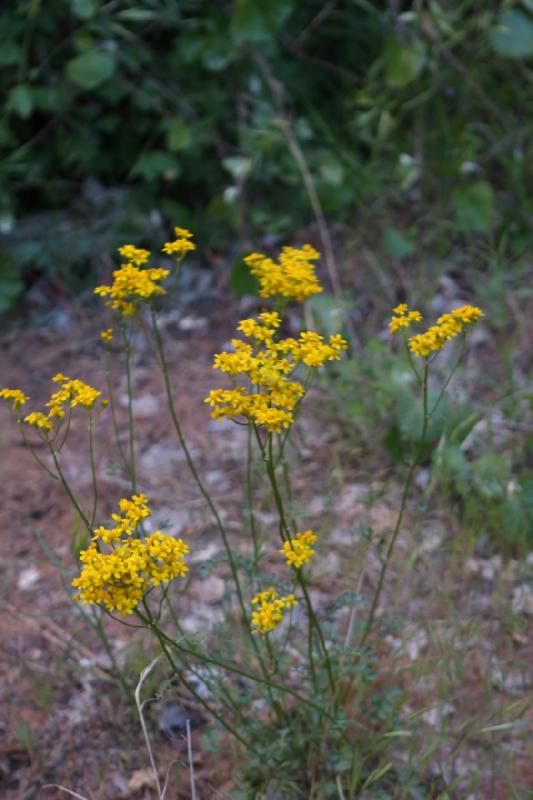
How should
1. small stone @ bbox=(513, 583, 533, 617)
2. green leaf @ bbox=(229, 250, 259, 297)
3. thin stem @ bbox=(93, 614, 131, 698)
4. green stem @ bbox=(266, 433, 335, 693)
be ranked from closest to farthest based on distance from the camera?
green stem @ bbox=(266, 433, 335, 693) → thin stem @ bbox=(93, 614, 131, 698) → small stone @ bbox=(513, 583, 533, 617) → green leaf @ bbox=(229, 250, 259, 297)

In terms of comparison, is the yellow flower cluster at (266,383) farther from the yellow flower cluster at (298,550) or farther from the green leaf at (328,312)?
the green leaf at (328,312)

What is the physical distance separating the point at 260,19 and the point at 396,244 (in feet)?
2.75

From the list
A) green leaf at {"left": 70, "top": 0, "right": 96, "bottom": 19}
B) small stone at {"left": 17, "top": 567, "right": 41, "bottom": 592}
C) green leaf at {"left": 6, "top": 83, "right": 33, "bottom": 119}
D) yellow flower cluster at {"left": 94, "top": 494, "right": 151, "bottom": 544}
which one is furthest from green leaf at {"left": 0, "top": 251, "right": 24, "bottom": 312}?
yellow flower cluster at {"left": 94, "top": 494, "right": 151, "bottom": 544}

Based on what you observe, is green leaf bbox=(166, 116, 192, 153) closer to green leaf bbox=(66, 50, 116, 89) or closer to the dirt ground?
green leaf bbox=(66, 50, 116, 89)

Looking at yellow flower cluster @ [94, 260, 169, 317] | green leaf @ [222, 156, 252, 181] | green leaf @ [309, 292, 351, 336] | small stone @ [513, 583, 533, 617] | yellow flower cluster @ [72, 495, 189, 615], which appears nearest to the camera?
yellow flower cluster @ [72, 495, 189, 615]

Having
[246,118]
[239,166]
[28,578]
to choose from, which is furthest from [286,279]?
[246,118]

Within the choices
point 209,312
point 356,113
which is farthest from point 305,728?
point 356,113

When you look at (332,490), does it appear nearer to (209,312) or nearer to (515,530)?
(515,530)

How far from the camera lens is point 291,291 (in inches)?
57.2

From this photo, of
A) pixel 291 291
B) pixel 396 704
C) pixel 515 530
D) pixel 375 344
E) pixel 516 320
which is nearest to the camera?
pixel 291 291

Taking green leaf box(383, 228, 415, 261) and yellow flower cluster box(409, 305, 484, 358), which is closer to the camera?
yellow flower cluster box(409, 305, 484, 358)

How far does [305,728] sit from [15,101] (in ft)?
7.56

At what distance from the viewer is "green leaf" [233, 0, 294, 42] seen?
2834 mm

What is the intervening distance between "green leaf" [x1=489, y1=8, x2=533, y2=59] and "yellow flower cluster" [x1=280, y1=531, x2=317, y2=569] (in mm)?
2280
